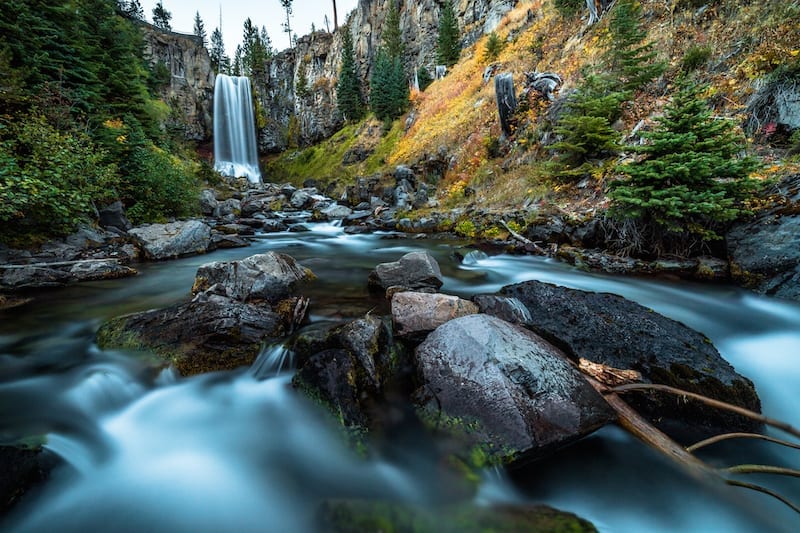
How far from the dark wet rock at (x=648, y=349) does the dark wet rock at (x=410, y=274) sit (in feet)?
4.54

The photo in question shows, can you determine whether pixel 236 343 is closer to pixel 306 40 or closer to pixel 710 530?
pixel 710 530

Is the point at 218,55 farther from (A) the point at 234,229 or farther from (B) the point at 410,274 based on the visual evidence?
(B) the point at 410,274

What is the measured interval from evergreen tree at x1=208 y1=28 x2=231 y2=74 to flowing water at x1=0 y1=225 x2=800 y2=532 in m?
52.0

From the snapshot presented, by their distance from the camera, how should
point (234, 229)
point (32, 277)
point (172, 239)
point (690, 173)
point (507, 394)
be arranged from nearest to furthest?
point (507, 394) → point (690, 173) → point (32, 277) → point (172, 239) → point (234, 229)

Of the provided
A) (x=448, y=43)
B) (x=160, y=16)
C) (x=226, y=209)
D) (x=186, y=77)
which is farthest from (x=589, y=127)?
(x=160, y=16)

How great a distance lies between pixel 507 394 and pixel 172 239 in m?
9.14

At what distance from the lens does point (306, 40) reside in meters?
43.7

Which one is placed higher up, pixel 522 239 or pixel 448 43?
pixel 448 43

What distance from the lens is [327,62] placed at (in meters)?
40.9

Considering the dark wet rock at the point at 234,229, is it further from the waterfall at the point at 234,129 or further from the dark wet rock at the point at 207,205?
the waterfall at the point at 234,129

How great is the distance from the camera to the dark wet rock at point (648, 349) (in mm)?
2396

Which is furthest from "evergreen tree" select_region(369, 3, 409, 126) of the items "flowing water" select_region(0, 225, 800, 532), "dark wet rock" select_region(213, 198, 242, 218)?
"flowing water" select_region(0, 225, 800, 532)

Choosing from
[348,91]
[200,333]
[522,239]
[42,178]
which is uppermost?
[348,91]

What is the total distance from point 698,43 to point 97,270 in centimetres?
1558
